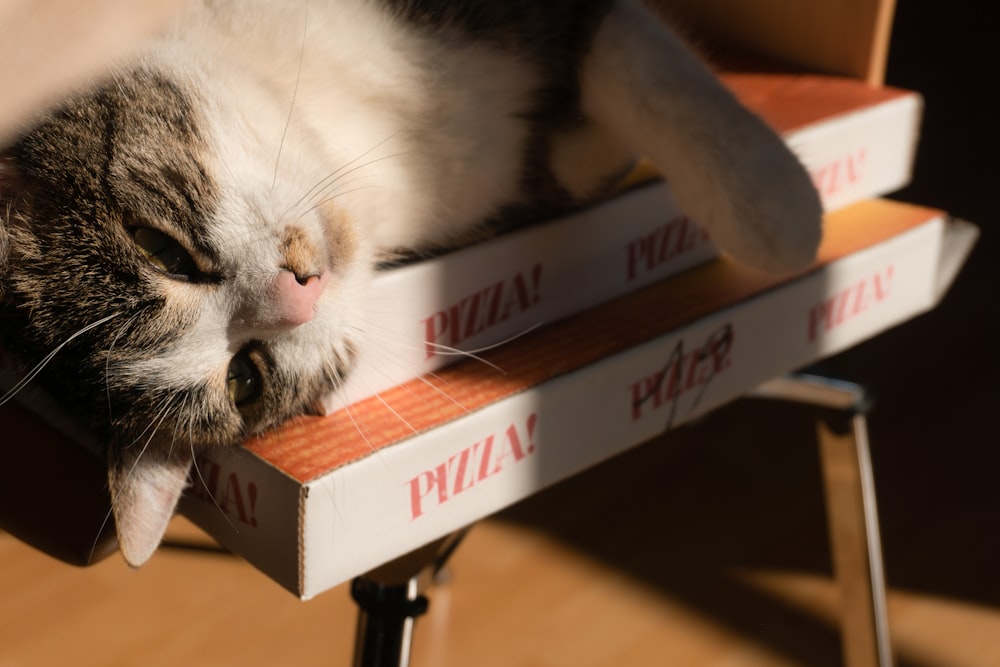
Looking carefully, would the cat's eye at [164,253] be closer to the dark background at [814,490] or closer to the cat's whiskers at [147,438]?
the cat's whiskers at [147,438]

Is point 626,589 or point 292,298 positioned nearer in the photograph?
point 292,298

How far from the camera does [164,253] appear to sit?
533 mm

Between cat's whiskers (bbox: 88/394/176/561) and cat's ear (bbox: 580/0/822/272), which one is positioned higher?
cat's ear (bbox: 580/0/822/272)

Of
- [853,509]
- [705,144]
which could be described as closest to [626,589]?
[853,509]

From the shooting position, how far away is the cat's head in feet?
1.72

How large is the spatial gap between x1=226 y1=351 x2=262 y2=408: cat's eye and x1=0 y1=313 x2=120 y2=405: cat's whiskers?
0.23 ft

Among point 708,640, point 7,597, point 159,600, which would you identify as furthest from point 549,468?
point 7,597

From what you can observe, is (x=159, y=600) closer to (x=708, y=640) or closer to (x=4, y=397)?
(x=708, y=640)

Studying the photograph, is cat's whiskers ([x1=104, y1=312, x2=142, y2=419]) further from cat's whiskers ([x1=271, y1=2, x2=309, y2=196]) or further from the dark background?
the dark background

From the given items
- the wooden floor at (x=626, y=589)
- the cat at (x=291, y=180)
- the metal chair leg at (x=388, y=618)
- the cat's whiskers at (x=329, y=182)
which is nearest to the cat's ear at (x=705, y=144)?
the cat at (x=291, y=180)

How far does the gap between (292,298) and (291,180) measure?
6 centimetres

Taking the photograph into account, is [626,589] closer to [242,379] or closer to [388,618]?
[388,618]

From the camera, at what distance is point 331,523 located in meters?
0.49

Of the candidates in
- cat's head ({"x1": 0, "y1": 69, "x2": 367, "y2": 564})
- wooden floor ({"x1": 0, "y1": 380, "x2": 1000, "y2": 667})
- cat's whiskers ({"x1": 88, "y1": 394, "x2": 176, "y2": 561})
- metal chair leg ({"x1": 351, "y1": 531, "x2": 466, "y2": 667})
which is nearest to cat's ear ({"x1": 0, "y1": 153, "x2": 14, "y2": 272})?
cat's head ({"x1": 0, "y1": 69, "x2": 367, "y2": 564})
